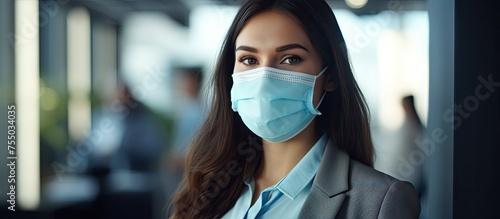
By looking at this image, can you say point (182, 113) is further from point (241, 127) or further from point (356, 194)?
point (356, 194)

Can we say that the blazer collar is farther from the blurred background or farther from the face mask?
the blurred background

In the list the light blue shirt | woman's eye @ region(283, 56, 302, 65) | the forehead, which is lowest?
the light blue shirt

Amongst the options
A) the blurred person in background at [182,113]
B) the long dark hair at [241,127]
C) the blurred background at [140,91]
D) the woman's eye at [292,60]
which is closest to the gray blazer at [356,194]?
the long dark hair at [241,127]

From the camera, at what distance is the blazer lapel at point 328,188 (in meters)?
1.09

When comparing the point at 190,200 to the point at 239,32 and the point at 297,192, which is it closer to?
the point at 297,192

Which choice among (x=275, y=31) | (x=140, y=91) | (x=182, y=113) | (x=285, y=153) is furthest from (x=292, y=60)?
(x=140, y=91)

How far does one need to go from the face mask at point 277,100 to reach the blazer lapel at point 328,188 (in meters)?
0.11

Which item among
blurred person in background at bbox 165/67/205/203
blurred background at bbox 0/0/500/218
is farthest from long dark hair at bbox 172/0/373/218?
blurred person in background at bbox 165/67/205/203

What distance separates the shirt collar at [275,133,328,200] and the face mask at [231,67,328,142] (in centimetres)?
6

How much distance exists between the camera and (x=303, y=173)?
1.20 metres

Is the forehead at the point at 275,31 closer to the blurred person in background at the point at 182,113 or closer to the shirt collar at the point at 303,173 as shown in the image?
the shirt collar at the point at 303,173

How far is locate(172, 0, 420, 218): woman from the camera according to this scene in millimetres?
1104

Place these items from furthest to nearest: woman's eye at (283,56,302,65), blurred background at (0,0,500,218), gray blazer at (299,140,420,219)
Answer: blurred background at (0,0,500,218), woman's eye at (283,56,302,65), gray blazer at (299,140,420,219)

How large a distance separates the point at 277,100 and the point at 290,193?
222 mm
